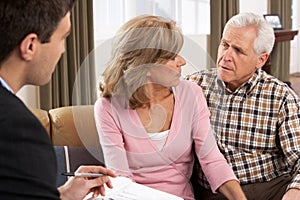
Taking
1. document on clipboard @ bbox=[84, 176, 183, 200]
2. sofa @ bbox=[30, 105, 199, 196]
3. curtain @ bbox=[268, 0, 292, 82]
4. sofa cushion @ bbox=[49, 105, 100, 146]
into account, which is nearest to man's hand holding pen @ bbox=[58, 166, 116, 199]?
document on clipboard @ bbox=[84, 176, 183, 200]

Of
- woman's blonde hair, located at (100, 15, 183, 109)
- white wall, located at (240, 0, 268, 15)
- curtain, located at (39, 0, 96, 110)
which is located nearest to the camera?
woman's blonde hair, located at (100, 15, 183, 109)

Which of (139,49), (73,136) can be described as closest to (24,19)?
(139,49)

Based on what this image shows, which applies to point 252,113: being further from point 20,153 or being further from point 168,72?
point 20,153

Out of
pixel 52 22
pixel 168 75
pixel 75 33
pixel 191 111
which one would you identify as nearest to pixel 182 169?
pixel 191 111

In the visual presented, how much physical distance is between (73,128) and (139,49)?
24.6 inches

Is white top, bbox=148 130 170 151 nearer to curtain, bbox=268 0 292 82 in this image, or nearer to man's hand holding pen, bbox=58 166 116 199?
man's hand holding pen, bbox=58 166 116 199

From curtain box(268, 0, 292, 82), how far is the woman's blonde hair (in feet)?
14.9

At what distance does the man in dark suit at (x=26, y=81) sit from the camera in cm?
79

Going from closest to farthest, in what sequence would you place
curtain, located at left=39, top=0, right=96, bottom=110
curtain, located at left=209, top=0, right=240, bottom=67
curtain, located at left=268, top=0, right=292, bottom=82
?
curtain, located at left=39, top=0, right=96, bottom=110 < curtain, located at left=209, top=0, right=240, bottom=67 < curtain, located at left=268, top=0, right=292, bottom=82

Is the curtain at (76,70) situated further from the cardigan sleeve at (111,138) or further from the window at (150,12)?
the cardigan sleeve at (111,138)

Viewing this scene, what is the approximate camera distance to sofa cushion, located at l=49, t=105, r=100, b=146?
2104 millimetres

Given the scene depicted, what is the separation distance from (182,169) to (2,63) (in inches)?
41.9

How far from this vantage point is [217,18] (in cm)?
485

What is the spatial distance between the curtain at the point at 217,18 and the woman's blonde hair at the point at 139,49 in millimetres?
3192
